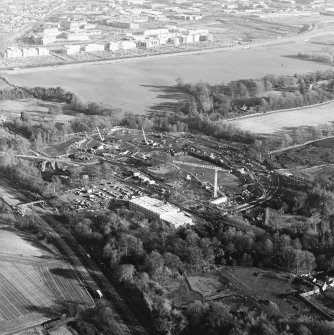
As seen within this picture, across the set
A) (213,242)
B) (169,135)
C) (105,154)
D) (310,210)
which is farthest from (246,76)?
(213,242)

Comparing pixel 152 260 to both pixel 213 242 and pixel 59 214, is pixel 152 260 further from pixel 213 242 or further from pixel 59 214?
pixel 59 214

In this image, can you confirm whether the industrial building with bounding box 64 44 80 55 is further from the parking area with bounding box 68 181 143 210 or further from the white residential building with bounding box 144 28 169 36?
the parking area with bounding box 68 181 143 210

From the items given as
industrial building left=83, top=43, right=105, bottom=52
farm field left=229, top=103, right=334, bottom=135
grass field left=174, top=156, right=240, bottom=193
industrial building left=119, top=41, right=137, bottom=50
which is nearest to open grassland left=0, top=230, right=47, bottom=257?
grass field left=174, top=156, right=240, bottom=193

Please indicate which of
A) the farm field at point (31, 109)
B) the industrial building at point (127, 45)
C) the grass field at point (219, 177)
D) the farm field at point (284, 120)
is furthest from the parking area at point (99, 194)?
the industrial building at point (127, 45)

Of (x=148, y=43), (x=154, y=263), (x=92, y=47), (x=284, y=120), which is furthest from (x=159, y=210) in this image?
(x=148, y=43)

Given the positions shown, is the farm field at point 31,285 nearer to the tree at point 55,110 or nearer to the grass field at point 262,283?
the grass field at point 262,283

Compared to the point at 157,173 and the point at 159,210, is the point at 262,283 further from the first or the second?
the point at 157,173
